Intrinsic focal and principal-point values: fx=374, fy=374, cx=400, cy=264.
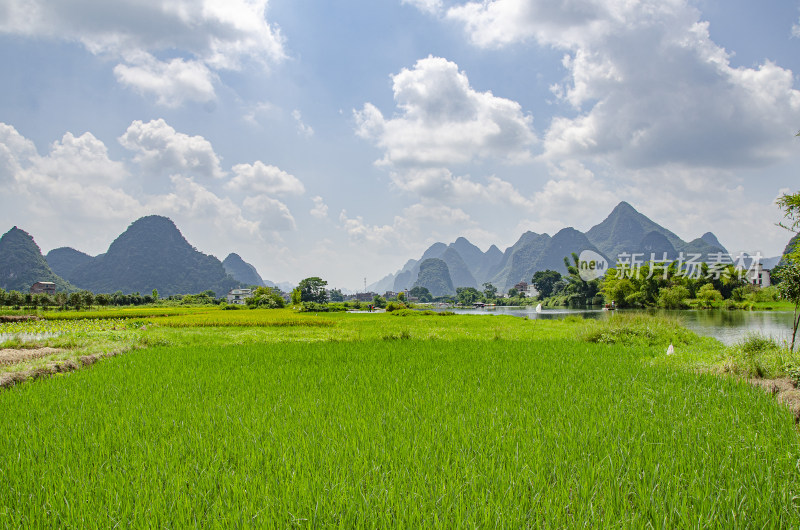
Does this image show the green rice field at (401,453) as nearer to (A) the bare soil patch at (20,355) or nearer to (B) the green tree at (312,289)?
(A) the bare soil patch at (20,355)

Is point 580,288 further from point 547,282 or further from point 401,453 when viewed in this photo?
point 401,453

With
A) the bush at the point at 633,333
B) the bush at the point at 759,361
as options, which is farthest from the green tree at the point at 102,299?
the bush at the point at 759,361

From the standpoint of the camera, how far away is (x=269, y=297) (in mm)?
48281

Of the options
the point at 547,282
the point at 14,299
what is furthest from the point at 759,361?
the point at 547,282

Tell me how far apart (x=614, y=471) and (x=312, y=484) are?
203cm

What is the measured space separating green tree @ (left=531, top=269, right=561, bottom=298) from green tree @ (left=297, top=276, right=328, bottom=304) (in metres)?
45.5

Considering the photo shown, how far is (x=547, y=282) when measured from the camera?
77.6 metres

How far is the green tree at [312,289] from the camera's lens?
5975 cm

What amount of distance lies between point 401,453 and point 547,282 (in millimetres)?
80719

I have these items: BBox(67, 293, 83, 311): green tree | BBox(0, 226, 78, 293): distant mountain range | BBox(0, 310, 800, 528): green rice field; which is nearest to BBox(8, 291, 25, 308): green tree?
BBox(67, 293, 83, 311): green tree

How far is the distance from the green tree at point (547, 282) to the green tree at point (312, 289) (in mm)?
45510

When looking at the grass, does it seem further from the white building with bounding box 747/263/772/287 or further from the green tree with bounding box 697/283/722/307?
the white building with bounding box 747/263/772/287

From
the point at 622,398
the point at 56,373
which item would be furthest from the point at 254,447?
the point at 56,373

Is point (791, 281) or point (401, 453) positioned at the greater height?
point (791, 281)
